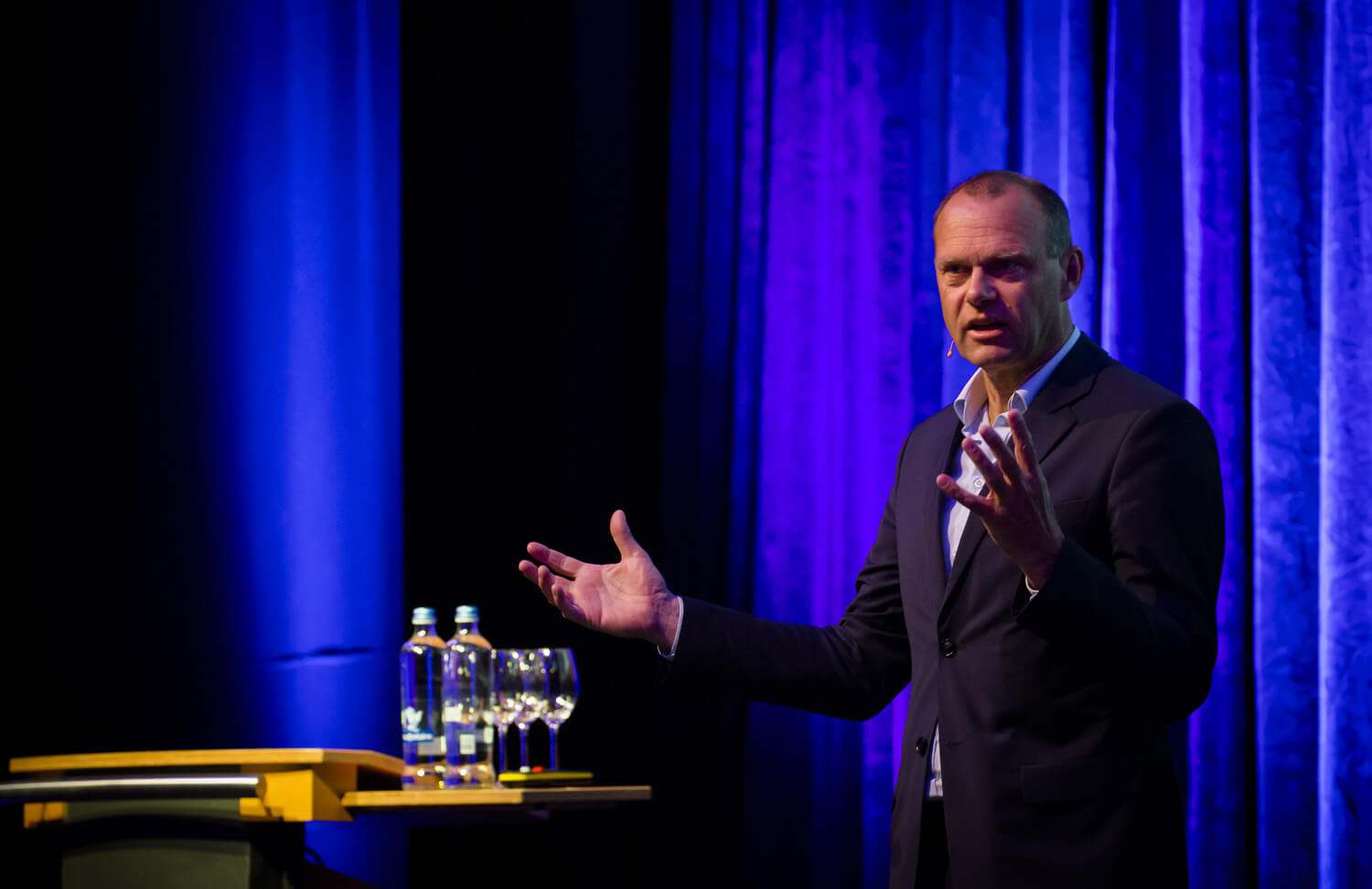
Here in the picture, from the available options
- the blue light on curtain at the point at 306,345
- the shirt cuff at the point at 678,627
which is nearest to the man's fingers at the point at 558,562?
the shirt cuff at the point at 678,627

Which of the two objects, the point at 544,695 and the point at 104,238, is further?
the point at 104,238

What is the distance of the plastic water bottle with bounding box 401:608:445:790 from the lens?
2.43 meters

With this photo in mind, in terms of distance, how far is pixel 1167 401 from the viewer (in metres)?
1.56

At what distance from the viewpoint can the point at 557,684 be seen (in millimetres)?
2340

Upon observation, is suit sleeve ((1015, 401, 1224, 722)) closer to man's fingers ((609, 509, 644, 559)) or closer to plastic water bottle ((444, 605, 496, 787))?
man's fingers ((609, 509, 644, 559))

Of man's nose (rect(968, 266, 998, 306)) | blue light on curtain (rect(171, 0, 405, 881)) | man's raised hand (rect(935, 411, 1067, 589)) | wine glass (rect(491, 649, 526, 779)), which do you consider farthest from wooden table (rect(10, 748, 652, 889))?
blue light on curtain (rect(171, 0, 405, 881))

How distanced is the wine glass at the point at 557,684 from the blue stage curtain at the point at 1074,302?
67cm

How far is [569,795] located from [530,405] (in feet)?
4.43

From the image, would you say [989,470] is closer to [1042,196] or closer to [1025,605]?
[1025,605]

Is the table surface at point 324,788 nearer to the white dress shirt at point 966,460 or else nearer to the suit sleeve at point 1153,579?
the white dress shirt at point 966,460

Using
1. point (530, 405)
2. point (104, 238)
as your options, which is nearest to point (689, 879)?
→ point (530, 405)

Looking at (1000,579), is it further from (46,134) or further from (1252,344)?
(46,134)

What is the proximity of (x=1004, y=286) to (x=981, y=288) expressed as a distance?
3cm

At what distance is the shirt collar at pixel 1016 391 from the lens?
1.70 metres
